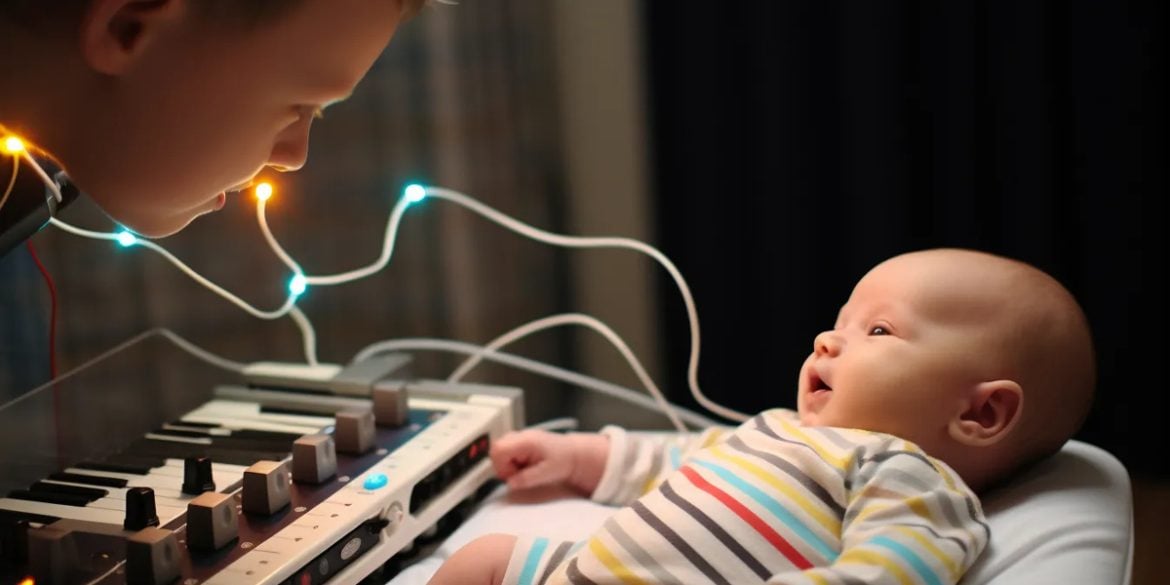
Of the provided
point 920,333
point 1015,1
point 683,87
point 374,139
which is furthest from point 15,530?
point 1015,1

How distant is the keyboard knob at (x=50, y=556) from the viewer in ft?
2.75

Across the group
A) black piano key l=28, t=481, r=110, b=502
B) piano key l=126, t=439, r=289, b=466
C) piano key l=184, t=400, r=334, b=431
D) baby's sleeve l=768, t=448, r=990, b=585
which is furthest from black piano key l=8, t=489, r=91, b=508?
baby's sleeve l=768, t=448, r=990, b=585

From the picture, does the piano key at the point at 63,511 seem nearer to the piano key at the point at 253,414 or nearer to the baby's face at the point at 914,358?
the piano key at the point at 253,414

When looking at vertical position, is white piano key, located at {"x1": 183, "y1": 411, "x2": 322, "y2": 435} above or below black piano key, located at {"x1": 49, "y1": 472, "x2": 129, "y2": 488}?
above

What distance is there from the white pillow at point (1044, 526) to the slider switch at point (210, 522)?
7.2 inches

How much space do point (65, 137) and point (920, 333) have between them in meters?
0.68

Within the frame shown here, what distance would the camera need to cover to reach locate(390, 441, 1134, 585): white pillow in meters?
0.89

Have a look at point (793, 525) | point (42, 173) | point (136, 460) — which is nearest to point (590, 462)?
point (793, 525)

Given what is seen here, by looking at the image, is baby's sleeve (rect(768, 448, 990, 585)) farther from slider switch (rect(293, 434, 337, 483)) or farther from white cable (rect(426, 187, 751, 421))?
slider switch (rect(293, 434, 337, 483))

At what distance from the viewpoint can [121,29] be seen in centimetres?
70

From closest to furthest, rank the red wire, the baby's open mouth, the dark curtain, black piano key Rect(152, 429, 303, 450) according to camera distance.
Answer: the baby's open mouth → black piano key Rect(152, 429, 303, 450) → the red wire → the dark curtain

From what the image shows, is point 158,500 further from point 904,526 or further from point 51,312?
point 904,526

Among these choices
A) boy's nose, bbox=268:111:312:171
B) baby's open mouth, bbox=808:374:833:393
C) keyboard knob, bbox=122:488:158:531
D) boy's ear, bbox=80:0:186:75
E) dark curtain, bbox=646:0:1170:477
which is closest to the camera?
boy's ear, bbox=80:0:186:75

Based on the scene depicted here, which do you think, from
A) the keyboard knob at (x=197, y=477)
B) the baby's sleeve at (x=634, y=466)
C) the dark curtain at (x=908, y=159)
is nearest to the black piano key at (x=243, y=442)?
the keyboard knob at (x=197, y=477)
